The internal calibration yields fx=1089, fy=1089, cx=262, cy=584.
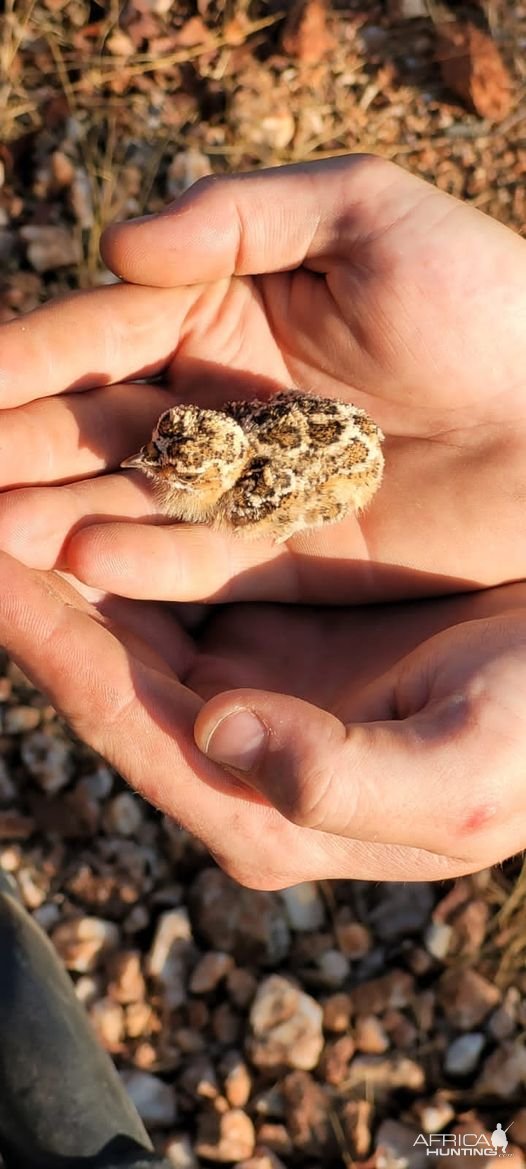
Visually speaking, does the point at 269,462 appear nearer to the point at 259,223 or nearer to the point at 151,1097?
the point at 259,223

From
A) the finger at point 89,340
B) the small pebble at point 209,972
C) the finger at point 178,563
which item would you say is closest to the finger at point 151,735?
the finger at point 178,563

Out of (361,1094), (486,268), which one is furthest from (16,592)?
(361,1094)

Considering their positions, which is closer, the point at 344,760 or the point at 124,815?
the point at 344,760

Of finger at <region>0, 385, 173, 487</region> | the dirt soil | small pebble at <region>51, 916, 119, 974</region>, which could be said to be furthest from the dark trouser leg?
finger at <region>0, 385, 173, 487</region>

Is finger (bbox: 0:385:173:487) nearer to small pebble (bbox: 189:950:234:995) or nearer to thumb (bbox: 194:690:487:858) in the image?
thumb (bbox: 194:690:487:858)

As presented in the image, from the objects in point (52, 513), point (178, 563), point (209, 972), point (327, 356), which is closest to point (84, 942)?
point (209, 972)

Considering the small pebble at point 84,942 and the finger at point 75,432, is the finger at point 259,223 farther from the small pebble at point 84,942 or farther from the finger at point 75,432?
the small pebble at point 84,942
